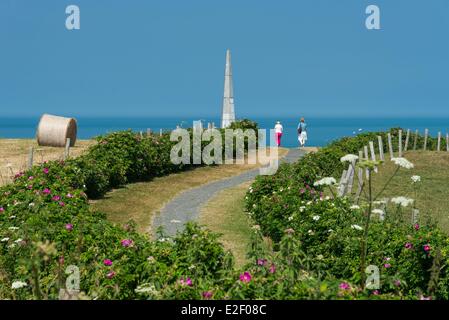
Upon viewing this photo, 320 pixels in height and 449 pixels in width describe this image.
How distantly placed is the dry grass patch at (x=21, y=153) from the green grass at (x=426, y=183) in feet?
38.7

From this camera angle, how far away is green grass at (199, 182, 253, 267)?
14982mm

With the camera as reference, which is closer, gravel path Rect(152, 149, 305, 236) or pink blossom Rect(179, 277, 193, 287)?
pink blossom Rect(179, 277, 193, 287)

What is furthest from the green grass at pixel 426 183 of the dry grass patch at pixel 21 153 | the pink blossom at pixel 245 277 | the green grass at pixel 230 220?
the dry grass patch at pixel 21 153

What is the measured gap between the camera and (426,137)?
33.9 m

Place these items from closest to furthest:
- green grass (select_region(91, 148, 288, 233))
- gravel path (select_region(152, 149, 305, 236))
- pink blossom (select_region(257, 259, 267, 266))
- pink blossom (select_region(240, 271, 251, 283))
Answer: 1. pink blossom (select_region(240, 271, 251, 283))
2. pink blossom (select_region(257, 259, 267, 266))
3. gravel path (select_region(152, 149, 305, 236))
4. green grass (select_region(91, 148, 288, 233))

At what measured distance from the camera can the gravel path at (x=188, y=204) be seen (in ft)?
56.4

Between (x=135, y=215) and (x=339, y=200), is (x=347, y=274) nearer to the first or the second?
(x=339, y=200)

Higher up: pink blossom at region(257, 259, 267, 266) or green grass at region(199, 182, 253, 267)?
pink blossom at region(257, 259, 267, 266)

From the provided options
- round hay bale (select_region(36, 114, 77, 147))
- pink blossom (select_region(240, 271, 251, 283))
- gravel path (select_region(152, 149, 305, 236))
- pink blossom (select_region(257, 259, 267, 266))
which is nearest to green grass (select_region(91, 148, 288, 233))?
Result: gravel path (select_region(152, 149, 305, 236))

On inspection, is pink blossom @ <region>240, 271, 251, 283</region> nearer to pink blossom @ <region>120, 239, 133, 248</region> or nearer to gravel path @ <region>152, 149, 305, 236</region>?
pink blossom @ <region>120, 239, 133, 248</region>

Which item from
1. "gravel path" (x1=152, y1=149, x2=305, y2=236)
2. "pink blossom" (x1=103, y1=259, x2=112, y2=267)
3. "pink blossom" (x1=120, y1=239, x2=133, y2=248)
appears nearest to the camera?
"pink blossom" (x1=103, y1=259, x2=112, y2=267)

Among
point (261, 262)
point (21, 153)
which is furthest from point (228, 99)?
point (261, 262)

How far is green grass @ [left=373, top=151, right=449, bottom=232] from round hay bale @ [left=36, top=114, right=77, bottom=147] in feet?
45.7
